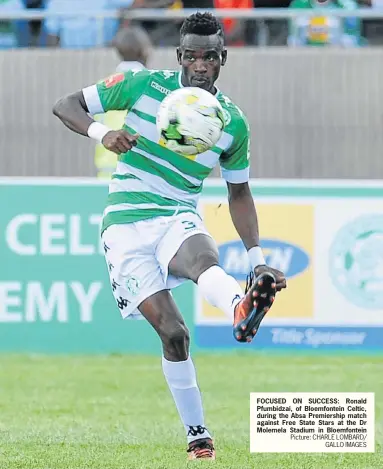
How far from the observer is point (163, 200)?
7781 millimetres

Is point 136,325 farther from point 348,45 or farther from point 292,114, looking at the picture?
point 348,45

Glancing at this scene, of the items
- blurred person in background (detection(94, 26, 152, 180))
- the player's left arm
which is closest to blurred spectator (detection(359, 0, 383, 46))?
blurred person in background (detection(94, 26, 152, 180))

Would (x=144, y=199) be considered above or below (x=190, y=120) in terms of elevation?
below

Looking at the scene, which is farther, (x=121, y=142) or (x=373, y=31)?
(x=373, y=31)

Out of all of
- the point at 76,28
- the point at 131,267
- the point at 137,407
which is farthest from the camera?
the point at 76,28

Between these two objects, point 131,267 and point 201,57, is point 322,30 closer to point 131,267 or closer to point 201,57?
point 201,57

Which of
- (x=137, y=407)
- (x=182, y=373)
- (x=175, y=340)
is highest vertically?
(x=175, y=340)

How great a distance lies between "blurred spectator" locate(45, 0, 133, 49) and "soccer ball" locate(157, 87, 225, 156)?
26.0 ft

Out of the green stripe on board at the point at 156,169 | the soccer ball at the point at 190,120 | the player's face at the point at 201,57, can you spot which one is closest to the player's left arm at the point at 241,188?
the green stripe on board at the point at 156,169

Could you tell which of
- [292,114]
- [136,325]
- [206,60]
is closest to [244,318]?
[206,60]

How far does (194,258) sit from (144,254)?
339mm

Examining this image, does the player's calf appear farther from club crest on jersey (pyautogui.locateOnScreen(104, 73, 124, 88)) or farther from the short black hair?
the short black hair

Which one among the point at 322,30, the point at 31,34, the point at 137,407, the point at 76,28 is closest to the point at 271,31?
the point at 322,30

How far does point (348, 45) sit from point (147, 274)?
27.7 ft
